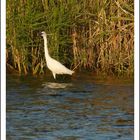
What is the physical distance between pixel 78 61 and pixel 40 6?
1213 mm

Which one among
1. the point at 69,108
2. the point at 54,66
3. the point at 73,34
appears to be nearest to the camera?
the point at 69,108

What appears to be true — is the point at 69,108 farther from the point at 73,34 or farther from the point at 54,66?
the point at 73,34

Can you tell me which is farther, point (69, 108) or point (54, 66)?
point (54, 66)

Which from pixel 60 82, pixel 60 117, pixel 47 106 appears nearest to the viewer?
pixel 60 117

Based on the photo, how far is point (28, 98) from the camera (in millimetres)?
9500

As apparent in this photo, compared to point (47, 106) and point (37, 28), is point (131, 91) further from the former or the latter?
point (37, 28)

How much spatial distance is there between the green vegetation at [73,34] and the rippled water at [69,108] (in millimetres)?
386

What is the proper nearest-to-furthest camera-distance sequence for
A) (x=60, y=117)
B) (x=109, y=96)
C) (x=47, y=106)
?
1. (x=60, y=117)
2. (x=47, y=106)
3. (x=109, y=96)

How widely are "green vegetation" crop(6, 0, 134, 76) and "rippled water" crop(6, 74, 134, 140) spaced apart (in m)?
0.39

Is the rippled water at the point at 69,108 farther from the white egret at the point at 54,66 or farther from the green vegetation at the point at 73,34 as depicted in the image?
the green vegetation at the point at 73,34

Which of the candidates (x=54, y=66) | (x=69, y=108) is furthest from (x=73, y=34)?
(x=69, y=108)

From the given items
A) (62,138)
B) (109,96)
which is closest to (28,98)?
(109,96)

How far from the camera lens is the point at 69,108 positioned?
8859mm

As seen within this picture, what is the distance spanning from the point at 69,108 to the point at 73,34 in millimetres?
3358
